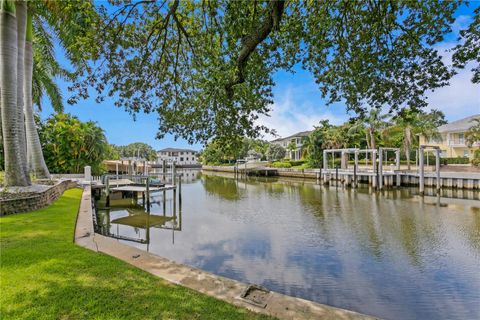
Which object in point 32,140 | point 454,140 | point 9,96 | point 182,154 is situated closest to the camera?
point 9,96

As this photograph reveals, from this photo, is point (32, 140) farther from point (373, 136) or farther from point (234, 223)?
point (373, 136)

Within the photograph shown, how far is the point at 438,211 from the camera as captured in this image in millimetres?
15992

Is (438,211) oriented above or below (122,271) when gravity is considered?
below

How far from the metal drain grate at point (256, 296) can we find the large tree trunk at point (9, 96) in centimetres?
1163

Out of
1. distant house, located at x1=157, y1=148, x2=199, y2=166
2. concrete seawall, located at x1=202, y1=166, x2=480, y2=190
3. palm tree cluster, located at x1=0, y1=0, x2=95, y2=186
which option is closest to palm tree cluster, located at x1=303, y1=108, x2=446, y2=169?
concrete seawall, located at x1=202, y1=166, x2=480, y2=190

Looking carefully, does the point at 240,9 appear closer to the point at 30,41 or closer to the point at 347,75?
the point at 347,75

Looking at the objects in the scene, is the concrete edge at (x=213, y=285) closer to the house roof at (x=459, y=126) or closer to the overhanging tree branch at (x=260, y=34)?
the overhanging tree branch at (x=260, y=34)

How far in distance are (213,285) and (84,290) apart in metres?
2.02

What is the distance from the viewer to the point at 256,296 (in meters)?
4.30

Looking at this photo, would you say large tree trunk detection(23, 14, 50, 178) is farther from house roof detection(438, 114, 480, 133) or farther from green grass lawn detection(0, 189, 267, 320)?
house roof detection(438, 114, 480, 133)

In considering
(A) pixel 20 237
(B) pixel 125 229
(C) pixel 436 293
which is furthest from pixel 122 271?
(B) pixel 125 229

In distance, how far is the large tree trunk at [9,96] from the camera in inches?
425

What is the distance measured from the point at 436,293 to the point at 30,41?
20.4 metres

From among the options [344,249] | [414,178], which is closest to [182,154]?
[414,178]
